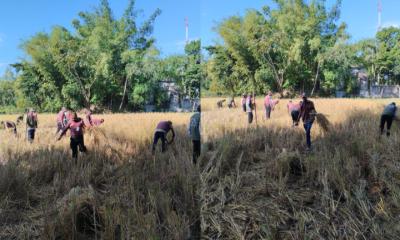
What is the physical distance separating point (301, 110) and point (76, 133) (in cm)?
302

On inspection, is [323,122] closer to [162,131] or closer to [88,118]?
[162,131]

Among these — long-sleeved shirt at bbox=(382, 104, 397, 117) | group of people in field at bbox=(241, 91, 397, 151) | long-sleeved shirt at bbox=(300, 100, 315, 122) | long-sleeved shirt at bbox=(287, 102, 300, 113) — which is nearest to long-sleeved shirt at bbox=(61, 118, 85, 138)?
group of people in field at bbox=(241, 91, 397, 151)

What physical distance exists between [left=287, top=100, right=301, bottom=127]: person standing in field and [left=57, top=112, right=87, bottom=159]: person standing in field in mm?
2781

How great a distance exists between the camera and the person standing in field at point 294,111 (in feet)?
12.1

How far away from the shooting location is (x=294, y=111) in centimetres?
372

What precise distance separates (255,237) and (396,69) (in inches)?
105

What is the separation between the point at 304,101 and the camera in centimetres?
364

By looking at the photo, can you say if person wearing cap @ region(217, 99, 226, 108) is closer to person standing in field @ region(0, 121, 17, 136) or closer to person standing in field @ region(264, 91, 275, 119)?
person standing in field @ region(264, 91, 275, 119)

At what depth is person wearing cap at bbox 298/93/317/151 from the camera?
3510mm

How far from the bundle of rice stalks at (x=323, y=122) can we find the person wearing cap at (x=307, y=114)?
88 mm

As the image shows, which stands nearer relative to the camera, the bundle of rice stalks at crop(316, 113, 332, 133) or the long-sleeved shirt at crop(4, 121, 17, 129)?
the bundle of rice stalks at crop(316, 113, 332, 133)

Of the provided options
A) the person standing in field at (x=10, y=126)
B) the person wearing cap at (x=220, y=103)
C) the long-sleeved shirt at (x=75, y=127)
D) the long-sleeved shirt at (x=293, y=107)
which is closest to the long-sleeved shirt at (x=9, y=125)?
the person standing in field at (x=10, y=126)

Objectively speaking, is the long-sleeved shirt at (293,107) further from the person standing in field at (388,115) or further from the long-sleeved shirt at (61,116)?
the long-sleeved shirt at (61,116)

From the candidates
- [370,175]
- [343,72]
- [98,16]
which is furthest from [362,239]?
[98,16]
